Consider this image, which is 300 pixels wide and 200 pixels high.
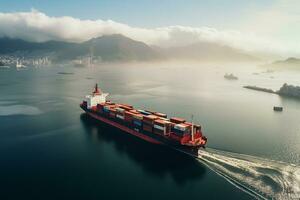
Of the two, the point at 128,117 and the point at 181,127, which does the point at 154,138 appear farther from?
the point at 128,117

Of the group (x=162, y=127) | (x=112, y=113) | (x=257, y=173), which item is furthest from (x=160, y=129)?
(x=257, y=173)

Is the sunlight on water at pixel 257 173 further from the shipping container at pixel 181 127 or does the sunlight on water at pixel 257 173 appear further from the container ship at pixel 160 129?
the shipping container at pixel 181 127

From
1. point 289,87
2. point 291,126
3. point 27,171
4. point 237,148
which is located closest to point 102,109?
point 27,171

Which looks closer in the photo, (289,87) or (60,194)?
(60,194)

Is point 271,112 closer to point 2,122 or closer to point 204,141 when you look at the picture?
point 204,141

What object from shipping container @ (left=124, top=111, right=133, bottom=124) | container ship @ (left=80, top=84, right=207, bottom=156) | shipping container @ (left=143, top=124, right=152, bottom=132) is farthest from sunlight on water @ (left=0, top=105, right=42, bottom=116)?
shipping container @ (left=143, top=124, right=152, bottom=132)

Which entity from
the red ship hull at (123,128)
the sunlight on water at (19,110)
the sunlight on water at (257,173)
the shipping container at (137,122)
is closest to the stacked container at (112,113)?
the red ship hull at (123,128)

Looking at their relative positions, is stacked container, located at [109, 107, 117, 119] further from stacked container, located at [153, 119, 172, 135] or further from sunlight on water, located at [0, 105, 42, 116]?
sunlight on water, located at [0, 105, 42, 116]

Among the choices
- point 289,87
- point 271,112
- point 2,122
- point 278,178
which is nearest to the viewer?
point 278,178
